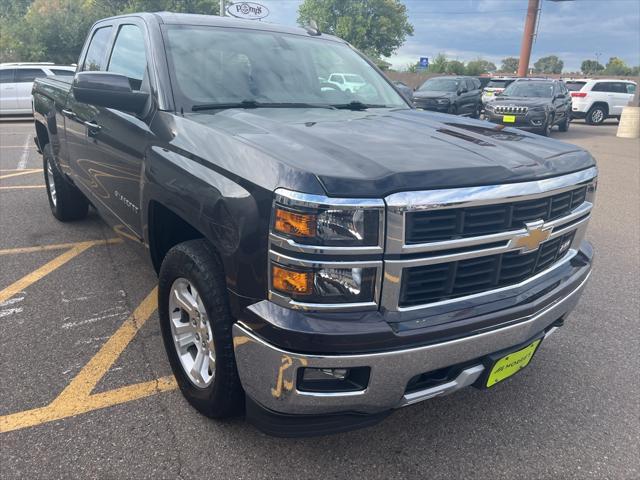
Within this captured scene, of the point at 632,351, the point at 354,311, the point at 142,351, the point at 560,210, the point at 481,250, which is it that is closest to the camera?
the point at 354,311

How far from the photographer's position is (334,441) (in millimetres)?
2422

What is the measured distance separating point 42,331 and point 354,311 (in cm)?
238

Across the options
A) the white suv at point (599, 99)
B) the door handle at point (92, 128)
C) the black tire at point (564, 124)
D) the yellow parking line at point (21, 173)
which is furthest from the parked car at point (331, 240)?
the white suv at point (599, 99)

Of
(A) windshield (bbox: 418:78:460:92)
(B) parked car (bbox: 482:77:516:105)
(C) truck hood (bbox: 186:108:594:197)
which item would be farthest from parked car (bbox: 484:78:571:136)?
(C) truck hood (bbox: 186:108:594:197)

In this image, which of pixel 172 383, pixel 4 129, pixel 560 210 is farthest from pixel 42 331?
pixel 4 129

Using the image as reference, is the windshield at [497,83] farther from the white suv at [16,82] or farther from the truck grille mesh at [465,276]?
the truck grille mesh at [465,276]

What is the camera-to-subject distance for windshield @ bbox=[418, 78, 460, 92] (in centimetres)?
1842

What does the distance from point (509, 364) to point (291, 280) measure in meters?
1.12

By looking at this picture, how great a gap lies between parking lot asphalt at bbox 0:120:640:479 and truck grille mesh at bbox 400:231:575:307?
33.2 inches

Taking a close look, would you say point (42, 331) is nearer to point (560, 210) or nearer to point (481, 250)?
point (481, 250)

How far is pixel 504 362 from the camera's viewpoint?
2201 mm

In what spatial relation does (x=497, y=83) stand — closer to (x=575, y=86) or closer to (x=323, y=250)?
(x=575, y=86)

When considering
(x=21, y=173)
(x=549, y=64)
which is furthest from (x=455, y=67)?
(x=549, y=64)

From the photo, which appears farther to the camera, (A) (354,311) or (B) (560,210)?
(B) (560,210)
